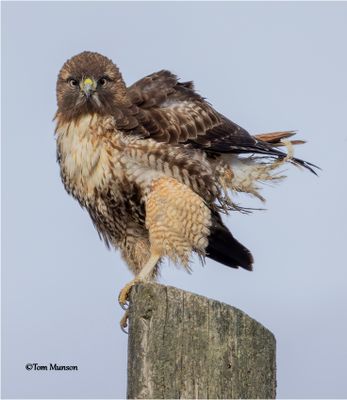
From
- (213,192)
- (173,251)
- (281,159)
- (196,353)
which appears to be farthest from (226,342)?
Answer: (281,159)

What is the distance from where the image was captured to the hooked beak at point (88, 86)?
7.79 meters

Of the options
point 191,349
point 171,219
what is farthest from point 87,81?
point 191,349

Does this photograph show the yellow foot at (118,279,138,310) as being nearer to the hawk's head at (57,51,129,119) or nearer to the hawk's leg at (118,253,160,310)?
the hawk's leg at (118,253,160,310)

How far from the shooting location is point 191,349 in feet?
15.6

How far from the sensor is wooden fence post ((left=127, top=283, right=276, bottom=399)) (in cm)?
469

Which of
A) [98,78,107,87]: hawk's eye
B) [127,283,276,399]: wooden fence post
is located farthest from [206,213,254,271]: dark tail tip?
[127,283,276,399]: wooden fence post

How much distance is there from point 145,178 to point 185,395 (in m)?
3.18

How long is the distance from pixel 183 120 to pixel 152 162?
610mm

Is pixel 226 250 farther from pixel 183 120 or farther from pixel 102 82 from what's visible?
pixel 102 82

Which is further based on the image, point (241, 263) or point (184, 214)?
point (241, 263)

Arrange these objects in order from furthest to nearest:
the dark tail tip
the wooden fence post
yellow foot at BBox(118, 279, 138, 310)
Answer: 1. the dark tail tip
2. yellow foot at BBox(118, 279, 138, 310)
3. the wooden fence post

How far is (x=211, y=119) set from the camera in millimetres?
8258

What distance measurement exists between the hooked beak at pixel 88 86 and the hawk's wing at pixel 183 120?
1.21ft

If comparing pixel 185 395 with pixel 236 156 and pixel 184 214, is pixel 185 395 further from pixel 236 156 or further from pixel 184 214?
pixel 236 156
